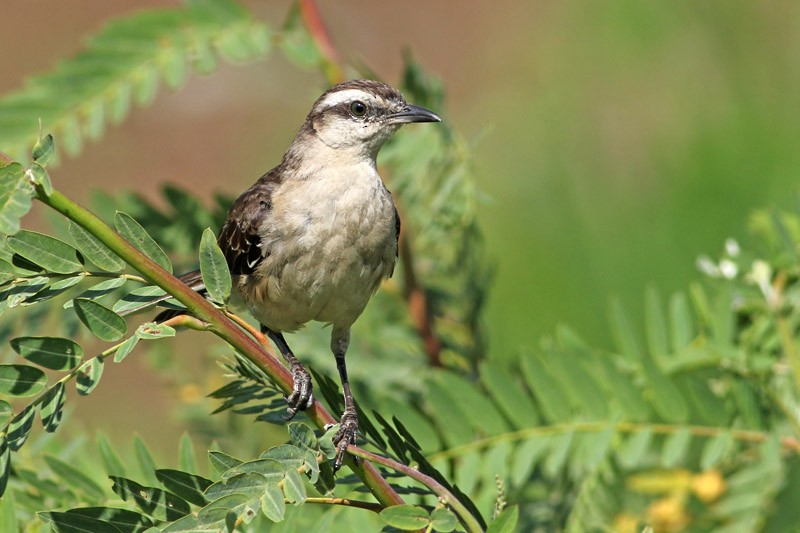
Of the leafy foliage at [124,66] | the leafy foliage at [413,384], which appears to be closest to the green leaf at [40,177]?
the leafy foliage at [413,384]

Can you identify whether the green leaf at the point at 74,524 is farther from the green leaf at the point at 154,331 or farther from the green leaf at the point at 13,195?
the green leaf at the point at 13,195

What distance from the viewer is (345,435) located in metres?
2.09

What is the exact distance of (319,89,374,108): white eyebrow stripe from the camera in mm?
3959

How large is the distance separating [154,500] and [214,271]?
1.49 feet

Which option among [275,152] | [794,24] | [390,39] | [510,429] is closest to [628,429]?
[510,429]

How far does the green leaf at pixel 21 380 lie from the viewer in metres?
1.83

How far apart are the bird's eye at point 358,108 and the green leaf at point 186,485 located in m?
2.34

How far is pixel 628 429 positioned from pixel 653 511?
39cm

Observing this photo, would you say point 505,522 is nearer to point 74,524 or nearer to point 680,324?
point 74,524

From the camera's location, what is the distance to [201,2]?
4.07m

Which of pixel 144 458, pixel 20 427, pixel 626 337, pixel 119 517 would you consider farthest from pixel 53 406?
pixel 626 337

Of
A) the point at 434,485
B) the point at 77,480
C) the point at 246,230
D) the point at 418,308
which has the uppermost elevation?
the point at 246,230

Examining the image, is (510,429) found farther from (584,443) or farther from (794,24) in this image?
(794,24)

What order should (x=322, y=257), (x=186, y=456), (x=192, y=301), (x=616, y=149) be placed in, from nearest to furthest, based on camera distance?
(x=192, y=301) → (x=186, y=456) → (x=322, y=257) → (x=616, y=149)
